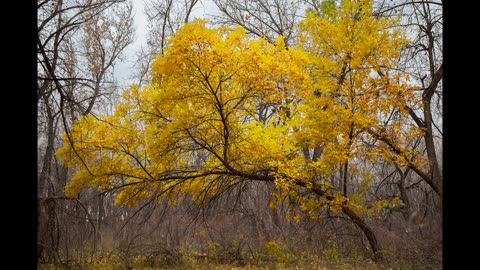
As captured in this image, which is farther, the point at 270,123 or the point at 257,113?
the point at 270,123

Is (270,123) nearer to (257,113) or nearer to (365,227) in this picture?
(257,113)

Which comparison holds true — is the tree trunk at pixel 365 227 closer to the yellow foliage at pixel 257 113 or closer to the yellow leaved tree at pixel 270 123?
the yellow leaved tree at pixel 270 123

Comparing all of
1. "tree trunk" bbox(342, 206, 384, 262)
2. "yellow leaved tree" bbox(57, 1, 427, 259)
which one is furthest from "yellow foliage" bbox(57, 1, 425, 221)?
"tree trunk" bbox(342, 206, 384, 262)

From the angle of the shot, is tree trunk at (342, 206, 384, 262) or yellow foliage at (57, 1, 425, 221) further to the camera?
tree trunk at (342, 206, 384, 262)

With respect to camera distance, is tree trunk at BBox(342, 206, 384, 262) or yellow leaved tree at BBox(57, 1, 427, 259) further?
tree trunk at BBox(342, 206, 384, 262)

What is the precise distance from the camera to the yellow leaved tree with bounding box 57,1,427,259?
8.37 m

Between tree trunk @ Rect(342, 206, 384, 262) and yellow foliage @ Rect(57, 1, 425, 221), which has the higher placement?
yellow foliage @ Rect(57, 1, 425, 221)

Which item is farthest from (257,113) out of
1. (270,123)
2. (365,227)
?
(365,227)

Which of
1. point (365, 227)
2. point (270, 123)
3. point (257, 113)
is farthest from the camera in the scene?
point (365, 227)

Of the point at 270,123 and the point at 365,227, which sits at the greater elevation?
the point at 270,123

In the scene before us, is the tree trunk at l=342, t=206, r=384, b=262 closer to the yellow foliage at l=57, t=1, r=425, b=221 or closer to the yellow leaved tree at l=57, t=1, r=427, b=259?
the yellow leaved tree at l=57, t=1, r=427, b=259

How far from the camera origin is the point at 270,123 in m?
10.4
